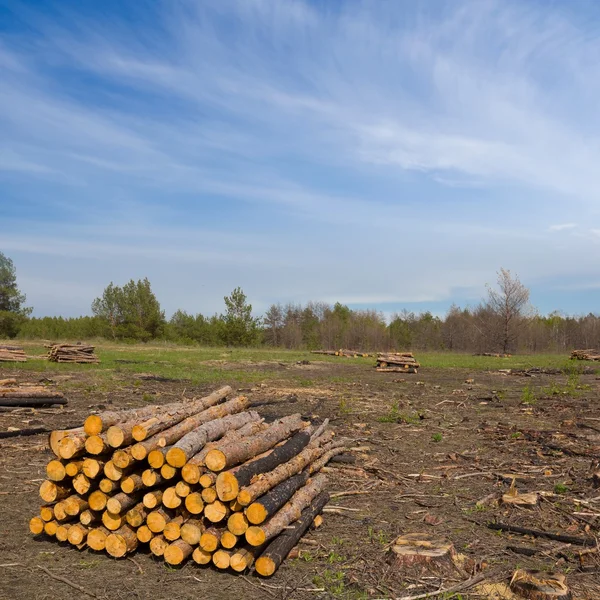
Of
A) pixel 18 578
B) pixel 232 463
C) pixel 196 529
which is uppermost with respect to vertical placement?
pixel 232 463

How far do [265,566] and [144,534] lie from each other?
133 cm

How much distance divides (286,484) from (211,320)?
210 feet

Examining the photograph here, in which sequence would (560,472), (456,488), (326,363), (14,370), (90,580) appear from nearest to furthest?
1. (90,580)
2. (456,488)
3. (560,472)
4. (14,370)
5. (326,363)

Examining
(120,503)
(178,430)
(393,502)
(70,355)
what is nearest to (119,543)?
(120,503)

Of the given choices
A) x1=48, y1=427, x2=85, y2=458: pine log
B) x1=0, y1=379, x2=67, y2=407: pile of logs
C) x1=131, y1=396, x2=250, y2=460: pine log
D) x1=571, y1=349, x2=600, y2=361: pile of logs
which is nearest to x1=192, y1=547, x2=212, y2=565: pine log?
x1=131, y1=396, x2=250, y2=460: pine log

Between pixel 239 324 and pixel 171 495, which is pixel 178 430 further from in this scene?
pixel 239 324

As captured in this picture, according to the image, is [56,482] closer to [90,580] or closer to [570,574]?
[90,580]

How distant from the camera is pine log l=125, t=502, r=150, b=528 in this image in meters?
5.41

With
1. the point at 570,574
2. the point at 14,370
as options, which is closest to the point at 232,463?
the point at 570,574

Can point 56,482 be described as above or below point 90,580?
above

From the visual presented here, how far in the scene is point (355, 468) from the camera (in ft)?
29.0

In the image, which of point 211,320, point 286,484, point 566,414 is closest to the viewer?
point 286,484

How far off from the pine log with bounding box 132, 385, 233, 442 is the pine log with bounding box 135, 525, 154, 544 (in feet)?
2.85

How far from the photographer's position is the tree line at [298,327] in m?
54.3
